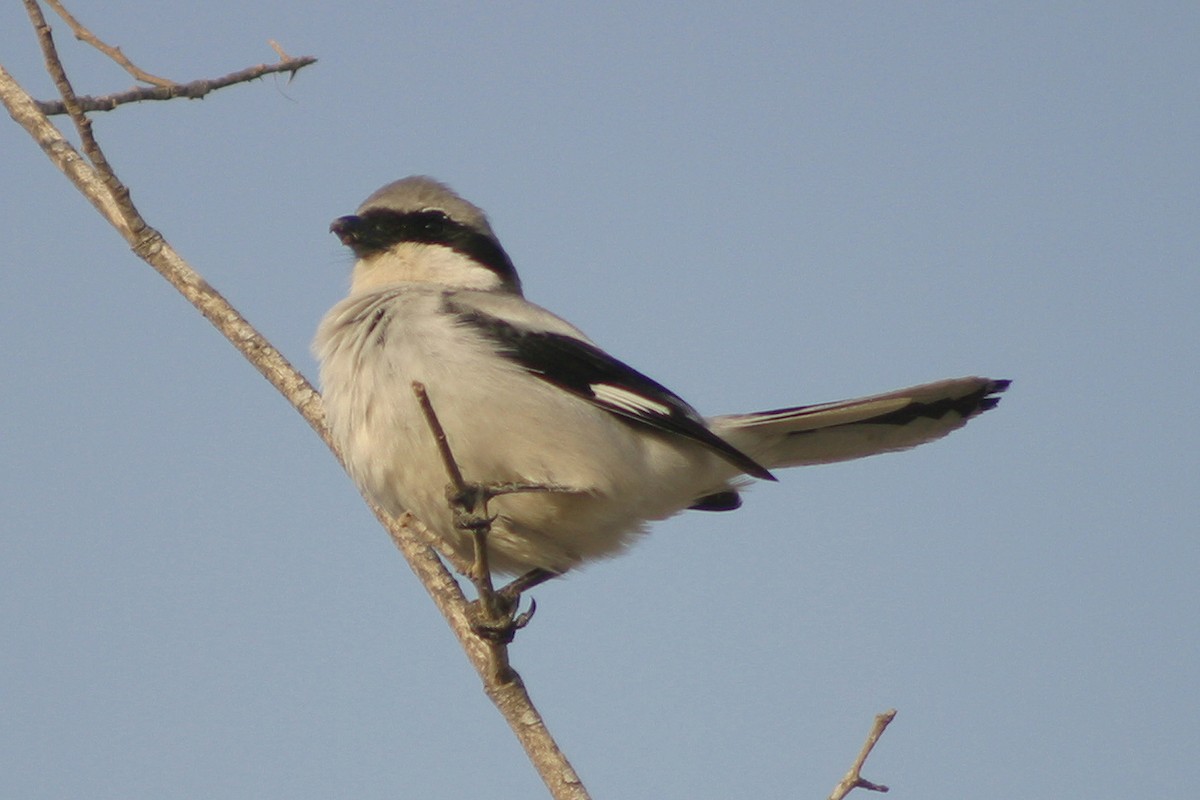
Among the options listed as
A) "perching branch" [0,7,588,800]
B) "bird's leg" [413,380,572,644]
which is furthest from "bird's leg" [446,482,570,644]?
"perching branch" [0,7,588,800]

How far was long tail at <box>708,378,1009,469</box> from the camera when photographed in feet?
15.9

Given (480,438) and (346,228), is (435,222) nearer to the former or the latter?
(346,228)

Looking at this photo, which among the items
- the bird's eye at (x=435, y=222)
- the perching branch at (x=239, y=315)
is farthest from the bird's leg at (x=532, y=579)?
the bird's eye at (x=435, y=222)

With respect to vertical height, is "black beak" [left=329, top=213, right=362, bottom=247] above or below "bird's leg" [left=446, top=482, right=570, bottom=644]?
above

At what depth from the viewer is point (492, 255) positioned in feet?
18.3

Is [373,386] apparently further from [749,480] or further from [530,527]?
[749,480]

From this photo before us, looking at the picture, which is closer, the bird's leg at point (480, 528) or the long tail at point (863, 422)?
the bird's leg at point (480, 528)

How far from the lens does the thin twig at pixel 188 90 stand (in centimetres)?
436

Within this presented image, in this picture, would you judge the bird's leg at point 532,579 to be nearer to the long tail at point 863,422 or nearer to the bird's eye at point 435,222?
the long tail at point 863,422

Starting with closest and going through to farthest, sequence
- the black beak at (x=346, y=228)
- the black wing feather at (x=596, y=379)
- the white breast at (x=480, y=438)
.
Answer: the white breast at (x=480, y=438)
the black wing feather at (x=596, y=379)
the black beak at (x=346, y=228)

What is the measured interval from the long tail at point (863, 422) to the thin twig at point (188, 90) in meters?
1.95

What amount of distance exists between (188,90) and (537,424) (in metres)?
1.56

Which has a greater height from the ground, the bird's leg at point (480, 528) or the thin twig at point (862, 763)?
the bird's leg at point (480, 528)

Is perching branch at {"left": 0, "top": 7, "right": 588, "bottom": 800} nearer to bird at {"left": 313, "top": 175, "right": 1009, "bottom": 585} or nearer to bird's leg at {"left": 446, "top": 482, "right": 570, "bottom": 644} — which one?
bird at {"left": 313, "top": 175, "right": 1009, "bottom": 585}
